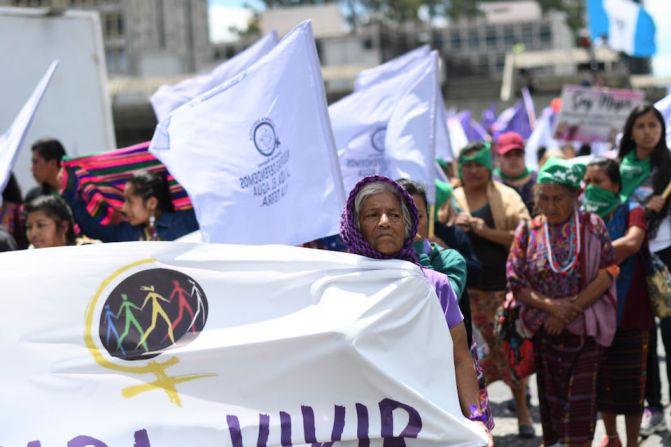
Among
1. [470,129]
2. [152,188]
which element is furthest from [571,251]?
[470,129]

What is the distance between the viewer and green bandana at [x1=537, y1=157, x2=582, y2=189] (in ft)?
18.3

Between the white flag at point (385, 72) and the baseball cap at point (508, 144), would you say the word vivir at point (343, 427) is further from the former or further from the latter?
the white flag at point (385, 72)

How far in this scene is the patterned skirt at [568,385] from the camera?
570 cm

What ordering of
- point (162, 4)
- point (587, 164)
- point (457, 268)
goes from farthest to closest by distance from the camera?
point (162, 4), point (587, 164), point (457, 268)

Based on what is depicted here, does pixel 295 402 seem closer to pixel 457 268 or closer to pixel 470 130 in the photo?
pixel 457 268

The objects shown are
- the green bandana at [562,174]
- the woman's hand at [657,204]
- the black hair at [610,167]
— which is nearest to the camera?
the green bandana at [562,174]

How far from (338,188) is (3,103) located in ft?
15.6

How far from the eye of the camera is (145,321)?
3.76 meters

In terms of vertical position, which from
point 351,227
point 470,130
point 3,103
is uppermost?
point 351,227

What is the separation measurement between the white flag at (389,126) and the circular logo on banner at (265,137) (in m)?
1.88

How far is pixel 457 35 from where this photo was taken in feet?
274

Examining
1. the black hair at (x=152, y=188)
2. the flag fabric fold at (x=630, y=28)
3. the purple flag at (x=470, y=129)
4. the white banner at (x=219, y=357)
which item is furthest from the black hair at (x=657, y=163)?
the purple flag at (x=470, y=129)

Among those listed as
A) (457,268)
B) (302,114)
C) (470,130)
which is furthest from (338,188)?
(470,130)

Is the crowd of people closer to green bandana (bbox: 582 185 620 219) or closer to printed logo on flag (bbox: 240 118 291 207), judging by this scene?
green bandana (bbox: 582 185 620 219)
